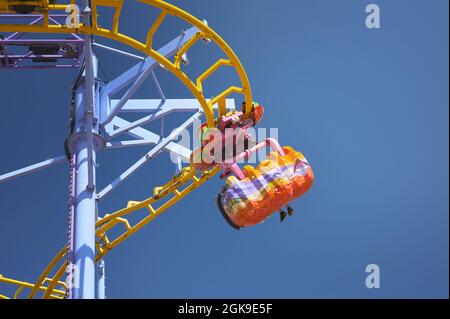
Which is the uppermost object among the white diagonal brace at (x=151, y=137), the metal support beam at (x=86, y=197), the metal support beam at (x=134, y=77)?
the metal support beam at (x=134, y=77)

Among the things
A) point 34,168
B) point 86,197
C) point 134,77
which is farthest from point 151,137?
point 86,197

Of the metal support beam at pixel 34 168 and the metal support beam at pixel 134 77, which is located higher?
the metal support beam at pixel 134 77

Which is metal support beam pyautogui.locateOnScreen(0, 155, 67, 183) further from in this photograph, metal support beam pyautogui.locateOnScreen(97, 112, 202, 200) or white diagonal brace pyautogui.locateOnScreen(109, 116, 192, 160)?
white diagonal brace pyautogui.locateOnScreen(109, 116, 192, 160)

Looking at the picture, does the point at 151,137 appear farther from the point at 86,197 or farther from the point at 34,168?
the point at 86,197

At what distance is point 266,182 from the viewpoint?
38.5ft

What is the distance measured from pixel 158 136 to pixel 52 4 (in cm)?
585

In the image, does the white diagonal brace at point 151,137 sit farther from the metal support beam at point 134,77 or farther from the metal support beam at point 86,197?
the metal support beam at point 86,197

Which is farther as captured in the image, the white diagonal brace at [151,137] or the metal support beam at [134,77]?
the white diagonal brace at [151,137]

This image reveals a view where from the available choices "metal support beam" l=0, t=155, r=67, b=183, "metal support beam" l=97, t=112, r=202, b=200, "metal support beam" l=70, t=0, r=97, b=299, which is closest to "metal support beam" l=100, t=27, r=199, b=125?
"metal support beam" l=70, t=0, r=97, b=299

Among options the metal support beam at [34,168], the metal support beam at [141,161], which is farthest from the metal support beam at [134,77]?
the metal support beam at [34,168]

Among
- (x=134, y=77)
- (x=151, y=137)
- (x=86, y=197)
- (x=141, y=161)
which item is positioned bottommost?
(x=86, y=197)
